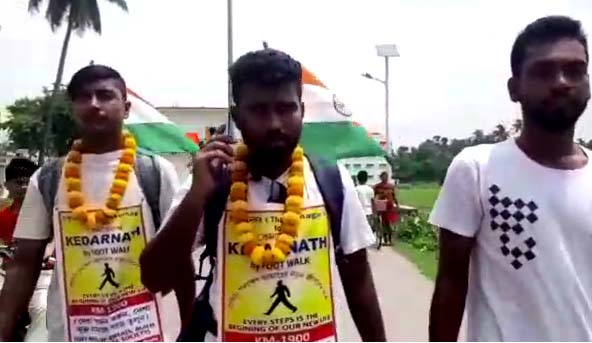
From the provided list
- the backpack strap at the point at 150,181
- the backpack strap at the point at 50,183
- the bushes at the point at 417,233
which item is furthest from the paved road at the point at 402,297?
the backpack strap at the point at 50,183

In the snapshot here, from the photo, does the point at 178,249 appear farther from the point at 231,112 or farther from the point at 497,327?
the point at 497,327

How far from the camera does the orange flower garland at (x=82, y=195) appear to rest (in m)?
4.18

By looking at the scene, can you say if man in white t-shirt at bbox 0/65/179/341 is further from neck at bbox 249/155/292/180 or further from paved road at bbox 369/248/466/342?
paved road at bbox 369/248/466/342

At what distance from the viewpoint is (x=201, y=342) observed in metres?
3.39

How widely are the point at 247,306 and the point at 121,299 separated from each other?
102 centimetres

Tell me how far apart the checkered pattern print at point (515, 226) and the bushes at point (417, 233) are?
17150 mm

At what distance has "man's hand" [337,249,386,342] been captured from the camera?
3514mm

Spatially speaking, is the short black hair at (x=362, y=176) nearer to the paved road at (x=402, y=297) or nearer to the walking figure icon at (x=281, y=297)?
the paved road at (x=402, y=297)

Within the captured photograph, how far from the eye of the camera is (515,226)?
10.8 ft

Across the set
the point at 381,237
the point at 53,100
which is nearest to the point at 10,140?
the point at 53,100

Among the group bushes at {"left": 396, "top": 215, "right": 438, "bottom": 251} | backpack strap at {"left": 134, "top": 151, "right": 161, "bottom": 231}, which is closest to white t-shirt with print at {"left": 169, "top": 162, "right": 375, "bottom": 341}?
backpack strap at {"left": 134, "top": 151, "right": 161, "bottom": 231}

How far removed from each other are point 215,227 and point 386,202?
16.7 meters

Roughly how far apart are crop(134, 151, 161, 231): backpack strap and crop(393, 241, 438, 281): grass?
414 inches

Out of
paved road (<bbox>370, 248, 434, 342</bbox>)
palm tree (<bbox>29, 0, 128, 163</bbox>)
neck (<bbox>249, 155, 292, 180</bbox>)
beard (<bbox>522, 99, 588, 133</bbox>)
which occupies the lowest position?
paved road (<bbox>370, 248, 434, 342</bbox>)
